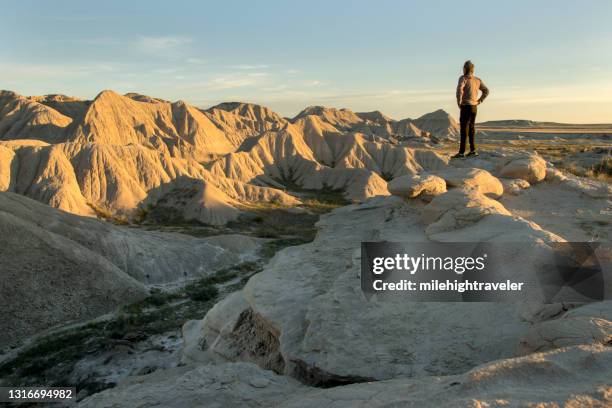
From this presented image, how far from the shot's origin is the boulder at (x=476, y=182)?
7.70m

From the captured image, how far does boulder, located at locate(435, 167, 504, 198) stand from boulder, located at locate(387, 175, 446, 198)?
27 centimetres

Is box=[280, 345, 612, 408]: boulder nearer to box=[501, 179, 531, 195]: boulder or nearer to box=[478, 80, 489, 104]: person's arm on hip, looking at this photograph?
box=[501, 179, 531, 195]: boulder

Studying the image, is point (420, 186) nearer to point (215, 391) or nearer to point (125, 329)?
point (215, 391)

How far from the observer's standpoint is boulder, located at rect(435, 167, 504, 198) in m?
7.70

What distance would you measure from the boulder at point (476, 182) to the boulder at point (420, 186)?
0.27 meters

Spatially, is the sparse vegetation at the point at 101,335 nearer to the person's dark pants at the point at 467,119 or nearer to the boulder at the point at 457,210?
the boulder at the point at 457,210

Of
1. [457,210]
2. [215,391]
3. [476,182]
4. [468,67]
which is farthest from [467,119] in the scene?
[215,391]

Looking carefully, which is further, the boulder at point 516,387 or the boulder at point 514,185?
the boulder at point 514,185

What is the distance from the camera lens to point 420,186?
25.1 feet

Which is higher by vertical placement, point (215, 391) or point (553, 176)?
point (553, 176)

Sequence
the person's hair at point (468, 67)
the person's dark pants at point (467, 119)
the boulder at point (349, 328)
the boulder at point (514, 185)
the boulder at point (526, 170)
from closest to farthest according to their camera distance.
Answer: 1. the boulder at point (349, 328)
2. the boulder at point (514, 185)
3. the boulder at point (526, 170)
4. the person's hair at point (468, 67)
5. the person's dark pants at point (467, 119)

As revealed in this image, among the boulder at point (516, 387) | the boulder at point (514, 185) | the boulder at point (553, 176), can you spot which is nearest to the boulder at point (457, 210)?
the boulder at point (514, 185)

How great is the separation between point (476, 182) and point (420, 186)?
1.00m

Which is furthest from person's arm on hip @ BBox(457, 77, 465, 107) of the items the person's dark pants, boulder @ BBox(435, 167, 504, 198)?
boulder @ BBox(435, 167, 504, 198)
